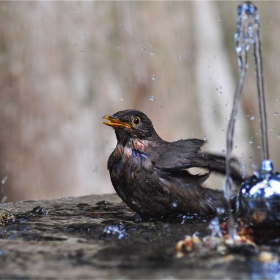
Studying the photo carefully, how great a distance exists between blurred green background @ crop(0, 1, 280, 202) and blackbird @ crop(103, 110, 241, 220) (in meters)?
3.01

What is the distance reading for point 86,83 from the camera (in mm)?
7895

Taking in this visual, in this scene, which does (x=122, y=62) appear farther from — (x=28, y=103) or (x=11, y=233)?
(x=11, y=233)

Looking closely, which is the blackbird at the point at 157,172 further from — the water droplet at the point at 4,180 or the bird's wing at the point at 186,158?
the water droplet at the point at 4,180

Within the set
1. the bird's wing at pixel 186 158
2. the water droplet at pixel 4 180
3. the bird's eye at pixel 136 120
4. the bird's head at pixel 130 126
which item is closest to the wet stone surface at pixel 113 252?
the bird's wing at pixel 186 158

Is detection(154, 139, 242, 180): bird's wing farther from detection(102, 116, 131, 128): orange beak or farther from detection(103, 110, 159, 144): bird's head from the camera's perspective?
detection(102, 116, 131, 128): orange beak

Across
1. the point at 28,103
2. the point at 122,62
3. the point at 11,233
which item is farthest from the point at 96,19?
the point at 11,233

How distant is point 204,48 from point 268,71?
1437mm

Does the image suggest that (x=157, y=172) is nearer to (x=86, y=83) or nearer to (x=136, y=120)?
(x=136, y=120)

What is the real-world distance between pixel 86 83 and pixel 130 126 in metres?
3.14

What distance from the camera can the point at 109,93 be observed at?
8.00m

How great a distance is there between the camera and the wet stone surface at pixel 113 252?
263cm

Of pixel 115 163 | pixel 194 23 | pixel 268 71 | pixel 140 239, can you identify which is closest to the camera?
pixel 140 239

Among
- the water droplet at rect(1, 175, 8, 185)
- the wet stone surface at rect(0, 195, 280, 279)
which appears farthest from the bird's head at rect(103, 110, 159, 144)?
the water droplet at rect(1, 175, 8, 185)

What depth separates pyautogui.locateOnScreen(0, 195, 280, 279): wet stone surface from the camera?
104 inches
